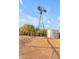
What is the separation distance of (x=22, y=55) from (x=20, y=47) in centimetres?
9

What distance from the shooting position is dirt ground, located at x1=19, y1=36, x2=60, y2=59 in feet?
6.14

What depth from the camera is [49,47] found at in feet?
6.19

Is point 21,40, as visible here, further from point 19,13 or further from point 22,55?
point 19,13

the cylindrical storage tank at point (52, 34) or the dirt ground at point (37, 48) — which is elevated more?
the cylindrical storage tank at point (52, 34)

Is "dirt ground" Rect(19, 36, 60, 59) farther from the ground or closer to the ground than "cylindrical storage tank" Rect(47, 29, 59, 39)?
closer to the ground

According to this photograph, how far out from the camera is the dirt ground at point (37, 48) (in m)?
1.87

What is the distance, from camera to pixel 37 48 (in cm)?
188

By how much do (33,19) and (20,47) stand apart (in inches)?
13.9

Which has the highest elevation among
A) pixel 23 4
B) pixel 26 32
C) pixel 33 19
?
pixel 23 4

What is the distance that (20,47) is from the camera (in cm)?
188

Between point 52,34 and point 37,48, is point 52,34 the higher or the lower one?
the higher one
